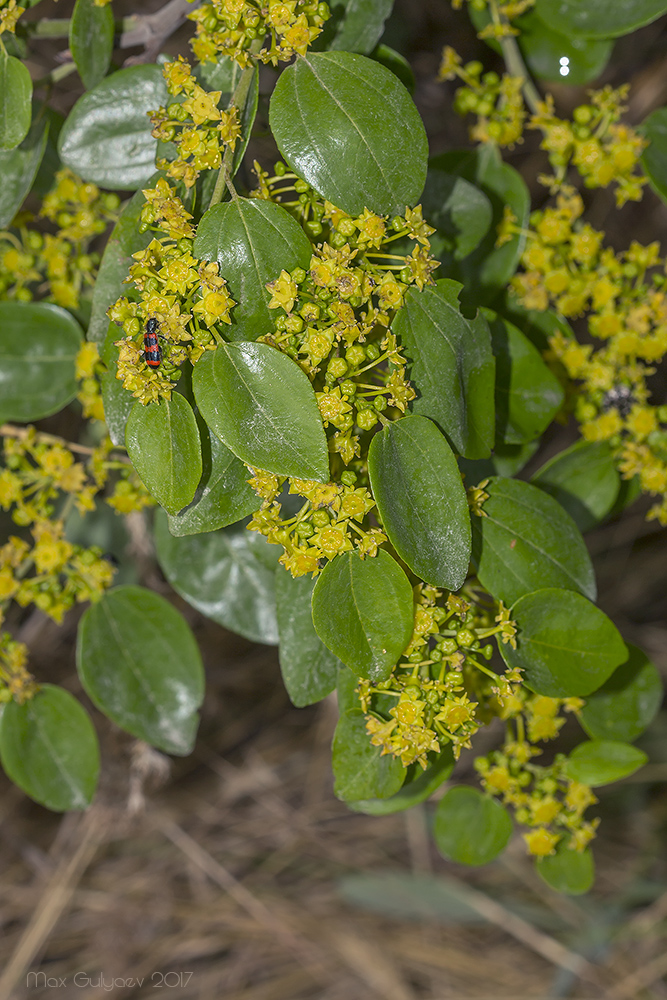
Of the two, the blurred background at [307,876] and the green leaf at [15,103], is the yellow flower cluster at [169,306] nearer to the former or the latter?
the green leaf at [15,103]

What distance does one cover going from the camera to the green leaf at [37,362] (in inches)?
61.3

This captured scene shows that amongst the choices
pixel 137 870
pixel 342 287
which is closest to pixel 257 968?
pixel 137 870

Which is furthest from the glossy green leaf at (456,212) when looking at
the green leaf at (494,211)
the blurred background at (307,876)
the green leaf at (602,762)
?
the blurred background at (307,876)

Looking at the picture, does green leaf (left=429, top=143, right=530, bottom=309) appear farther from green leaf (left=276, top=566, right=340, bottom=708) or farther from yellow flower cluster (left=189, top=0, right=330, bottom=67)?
green leaf (left=276, top=566, right=340, bottom=708)

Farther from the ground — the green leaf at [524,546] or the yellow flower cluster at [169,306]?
the yellow flower cluster at [169,306]

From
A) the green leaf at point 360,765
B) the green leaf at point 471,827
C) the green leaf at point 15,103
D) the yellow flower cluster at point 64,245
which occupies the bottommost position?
the green leaf at point 471,827

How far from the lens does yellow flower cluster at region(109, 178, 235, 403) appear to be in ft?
3.19

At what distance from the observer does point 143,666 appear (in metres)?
1.60

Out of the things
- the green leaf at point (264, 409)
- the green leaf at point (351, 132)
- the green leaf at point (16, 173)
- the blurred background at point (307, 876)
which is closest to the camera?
the green leaf at point (264, 409)

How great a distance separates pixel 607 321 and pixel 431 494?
686mm

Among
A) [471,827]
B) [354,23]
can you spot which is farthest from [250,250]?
[471,827]

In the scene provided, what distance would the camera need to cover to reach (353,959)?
10.7ft

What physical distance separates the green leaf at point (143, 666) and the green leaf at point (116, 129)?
769mm

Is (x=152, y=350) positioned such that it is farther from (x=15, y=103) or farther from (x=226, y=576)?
(x=226, y=576)
